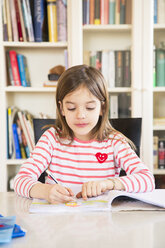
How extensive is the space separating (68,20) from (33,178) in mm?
1646

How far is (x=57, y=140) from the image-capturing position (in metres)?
1.37

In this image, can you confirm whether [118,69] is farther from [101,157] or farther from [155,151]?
[101,157]

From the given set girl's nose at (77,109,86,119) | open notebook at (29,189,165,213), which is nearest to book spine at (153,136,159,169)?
girl's nose at (77,109,86,119)

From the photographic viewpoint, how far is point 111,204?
0.93 metres

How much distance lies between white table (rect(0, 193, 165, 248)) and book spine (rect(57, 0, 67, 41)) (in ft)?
6.03

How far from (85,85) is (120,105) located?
1283mm

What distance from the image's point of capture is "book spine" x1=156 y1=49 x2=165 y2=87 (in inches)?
97.2

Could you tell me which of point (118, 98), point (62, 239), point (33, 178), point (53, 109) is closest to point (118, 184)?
point (33, 178)

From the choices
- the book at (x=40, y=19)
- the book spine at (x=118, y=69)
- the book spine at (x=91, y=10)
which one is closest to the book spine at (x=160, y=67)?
the book spine at (x=118, y=69)

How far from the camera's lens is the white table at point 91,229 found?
0.65 metres

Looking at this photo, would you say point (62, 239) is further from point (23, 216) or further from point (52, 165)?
point (52, 165)

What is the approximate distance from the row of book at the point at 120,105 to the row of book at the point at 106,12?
54 cm

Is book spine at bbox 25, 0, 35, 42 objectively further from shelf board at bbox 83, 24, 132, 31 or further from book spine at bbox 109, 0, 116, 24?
book spine at bbox 109, 0, 116, 24

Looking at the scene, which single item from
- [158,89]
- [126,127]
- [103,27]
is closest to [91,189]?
[126,127]
